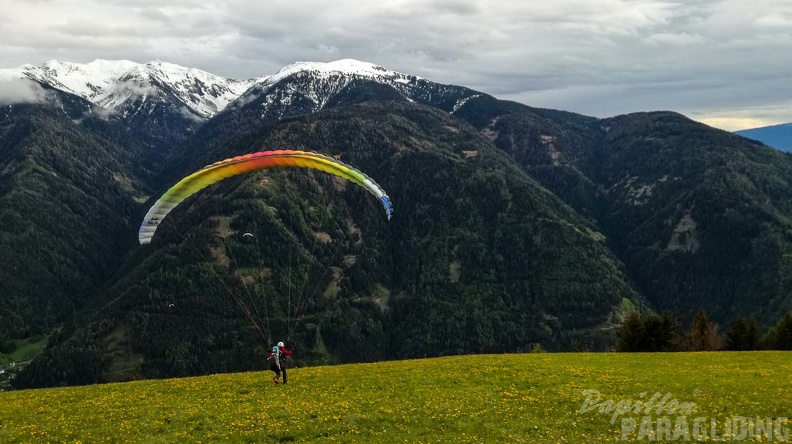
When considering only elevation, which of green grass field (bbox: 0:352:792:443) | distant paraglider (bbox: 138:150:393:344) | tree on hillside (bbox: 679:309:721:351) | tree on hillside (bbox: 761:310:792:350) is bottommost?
tree on hillside (bbox: 679:309:721:351)

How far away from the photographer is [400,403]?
2669 centimetres

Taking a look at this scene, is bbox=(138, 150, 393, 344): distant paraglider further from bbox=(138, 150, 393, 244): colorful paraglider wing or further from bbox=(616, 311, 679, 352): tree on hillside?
bbox=(616, 311, 679, 352): tree on hillside

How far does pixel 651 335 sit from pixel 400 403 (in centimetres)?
5073

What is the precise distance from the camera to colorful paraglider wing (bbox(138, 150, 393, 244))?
129ft

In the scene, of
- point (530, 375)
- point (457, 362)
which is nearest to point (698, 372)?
point (530, 375)

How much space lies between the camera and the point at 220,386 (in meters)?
31.3

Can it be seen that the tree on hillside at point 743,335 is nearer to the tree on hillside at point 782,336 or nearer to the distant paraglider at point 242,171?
the tree on hillside at point 782,336

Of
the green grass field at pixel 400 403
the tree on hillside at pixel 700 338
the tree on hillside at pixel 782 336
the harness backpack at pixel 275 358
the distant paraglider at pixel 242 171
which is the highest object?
the distant paraglider at pixel 242 171

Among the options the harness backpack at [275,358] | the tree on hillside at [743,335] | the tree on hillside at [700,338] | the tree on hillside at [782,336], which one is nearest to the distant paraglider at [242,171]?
the harness backpack at [275,358]

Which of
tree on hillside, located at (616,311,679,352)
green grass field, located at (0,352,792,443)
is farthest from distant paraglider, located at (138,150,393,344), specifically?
tree on hillside, located at (616,311,679,352)

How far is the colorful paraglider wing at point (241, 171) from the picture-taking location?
129 feet

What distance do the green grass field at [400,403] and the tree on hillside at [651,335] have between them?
29.6 metres

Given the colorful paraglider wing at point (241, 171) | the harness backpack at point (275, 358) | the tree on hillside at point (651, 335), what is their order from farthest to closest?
the tree on hillside at point (651, 335) < the colorful paraglider wing at point (241, 171) < the harness backpack at point (275, 358)

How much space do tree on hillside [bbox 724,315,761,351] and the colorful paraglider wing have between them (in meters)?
61.6
